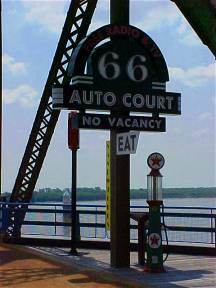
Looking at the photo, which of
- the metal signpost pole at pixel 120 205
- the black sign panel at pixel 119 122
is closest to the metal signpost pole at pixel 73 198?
the metal signpost pole at pixel 120 205

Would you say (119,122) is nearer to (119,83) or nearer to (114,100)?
(114,100)

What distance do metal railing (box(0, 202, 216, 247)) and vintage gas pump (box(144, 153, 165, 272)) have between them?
3226mm

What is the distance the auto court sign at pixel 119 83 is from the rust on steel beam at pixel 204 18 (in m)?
8.39

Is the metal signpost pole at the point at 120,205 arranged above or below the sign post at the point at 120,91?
below

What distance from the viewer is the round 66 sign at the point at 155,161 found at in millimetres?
11414

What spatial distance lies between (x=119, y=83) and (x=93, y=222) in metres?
6.06

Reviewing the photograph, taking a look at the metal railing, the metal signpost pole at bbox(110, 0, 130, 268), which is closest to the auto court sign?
the metal signpost pole at bbox(110, 0, 130, 268)

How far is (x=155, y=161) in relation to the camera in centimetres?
1145

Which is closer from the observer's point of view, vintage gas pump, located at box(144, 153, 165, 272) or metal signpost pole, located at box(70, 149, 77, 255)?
vintage gas pump, located at box(144, 153, 165, 272)

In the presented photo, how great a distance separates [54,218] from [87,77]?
21.1 ft

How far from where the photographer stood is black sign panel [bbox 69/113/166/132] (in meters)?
11.6

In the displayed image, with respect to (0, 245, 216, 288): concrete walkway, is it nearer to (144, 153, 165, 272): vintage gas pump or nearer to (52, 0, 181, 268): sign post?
(144, 153, 165, 272): vintage gas pump

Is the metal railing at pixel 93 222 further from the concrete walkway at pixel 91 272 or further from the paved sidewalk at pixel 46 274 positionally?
the paved sidewalk at pixel 46 274

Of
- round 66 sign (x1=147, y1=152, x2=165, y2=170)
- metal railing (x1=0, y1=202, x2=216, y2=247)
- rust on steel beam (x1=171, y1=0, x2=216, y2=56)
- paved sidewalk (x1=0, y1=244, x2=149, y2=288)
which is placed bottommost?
paved sidewalk (x1=0, y1=244, x2=149, y2=288)
